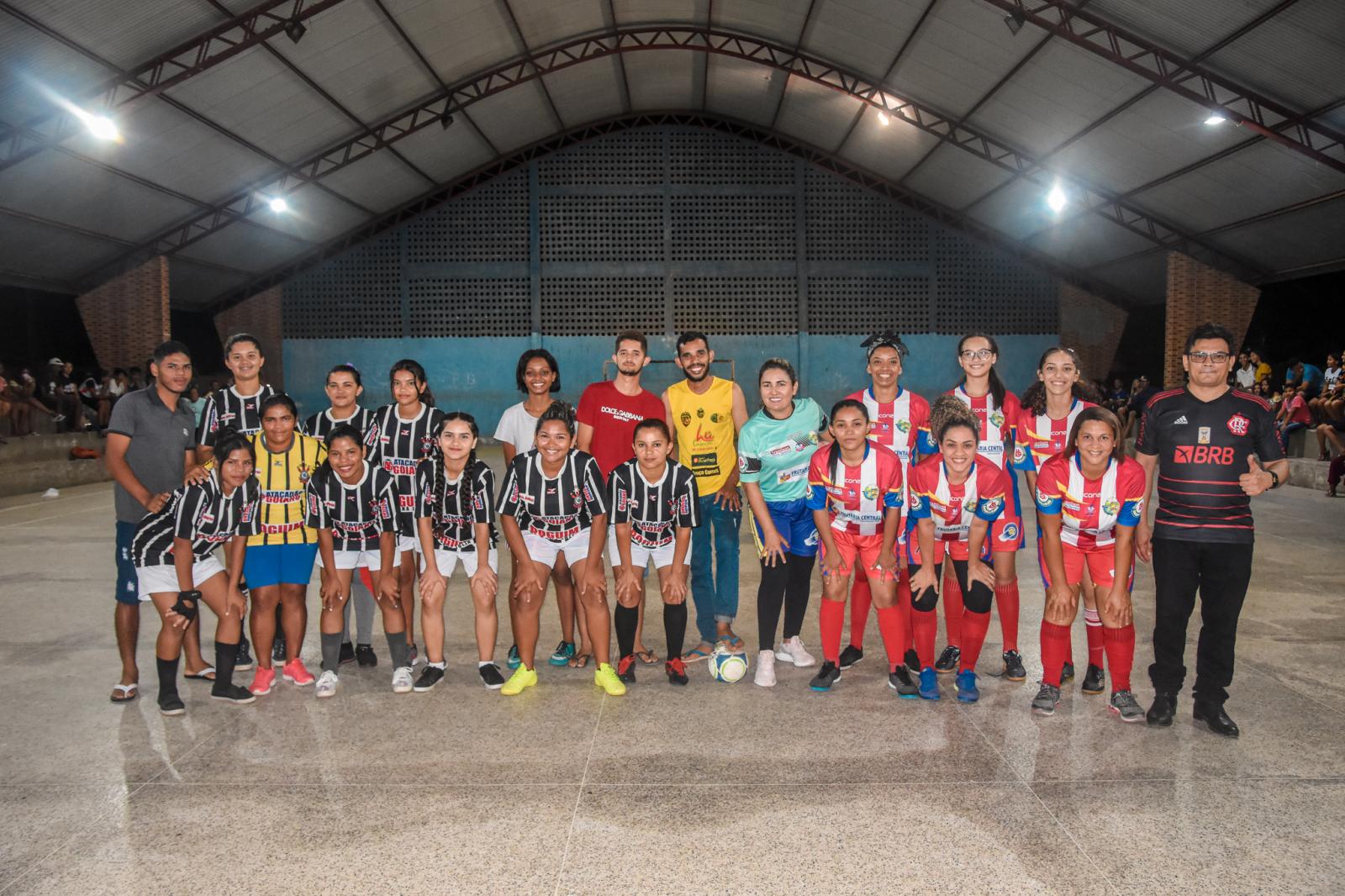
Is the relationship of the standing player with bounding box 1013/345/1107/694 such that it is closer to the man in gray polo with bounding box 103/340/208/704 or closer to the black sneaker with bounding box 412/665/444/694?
the black sneaker with bounding box 412/665/444/694

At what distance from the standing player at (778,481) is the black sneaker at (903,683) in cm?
58

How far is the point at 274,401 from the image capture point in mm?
4113

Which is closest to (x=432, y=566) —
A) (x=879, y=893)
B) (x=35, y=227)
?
(x=879, y=893)

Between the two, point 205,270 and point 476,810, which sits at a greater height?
point 205,270

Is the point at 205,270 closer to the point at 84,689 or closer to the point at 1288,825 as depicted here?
the point at 84,689

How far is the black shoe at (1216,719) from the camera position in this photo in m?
3.40

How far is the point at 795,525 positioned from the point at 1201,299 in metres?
17.1

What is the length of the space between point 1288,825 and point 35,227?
18610mm

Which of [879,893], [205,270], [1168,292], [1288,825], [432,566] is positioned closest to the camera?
[879,893]

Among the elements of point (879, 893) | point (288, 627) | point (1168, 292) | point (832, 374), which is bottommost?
point (879, 893)

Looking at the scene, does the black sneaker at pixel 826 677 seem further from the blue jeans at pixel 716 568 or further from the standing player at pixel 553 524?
the standing player at pixel 553 524

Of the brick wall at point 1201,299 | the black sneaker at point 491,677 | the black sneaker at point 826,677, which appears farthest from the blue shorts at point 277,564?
the brick wall at point 1201,299

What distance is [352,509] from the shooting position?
4.10 meters

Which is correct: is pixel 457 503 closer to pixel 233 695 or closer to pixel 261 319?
pixel 233 695
